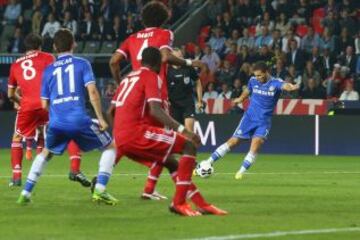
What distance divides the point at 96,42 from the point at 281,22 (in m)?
5.78

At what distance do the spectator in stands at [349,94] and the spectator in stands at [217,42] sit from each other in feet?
16.2

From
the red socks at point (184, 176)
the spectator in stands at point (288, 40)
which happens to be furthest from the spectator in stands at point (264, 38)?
the red socks at point (184, 176)

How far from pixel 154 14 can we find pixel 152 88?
6.83ft

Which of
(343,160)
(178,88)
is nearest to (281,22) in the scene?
(343,160)

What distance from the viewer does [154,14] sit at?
43.2ft

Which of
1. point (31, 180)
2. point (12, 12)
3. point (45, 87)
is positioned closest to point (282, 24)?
point (12, 12)

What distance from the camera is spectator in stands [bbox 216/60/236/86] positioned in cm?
2877

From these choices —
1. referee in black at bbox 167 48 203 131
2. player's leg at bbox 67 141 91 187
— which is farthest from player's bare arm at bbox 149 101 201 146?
referee in black at bbox 167 48 203 131

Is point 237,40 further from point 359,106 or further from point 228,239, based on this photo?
point 228,239

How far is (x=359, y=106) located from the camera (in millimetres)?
25672

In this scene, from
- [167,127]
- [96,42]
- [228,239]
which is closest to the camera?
[228,239]

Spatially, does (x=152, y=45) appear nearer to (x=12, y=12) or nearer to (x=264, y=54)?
(x=264, y=54)

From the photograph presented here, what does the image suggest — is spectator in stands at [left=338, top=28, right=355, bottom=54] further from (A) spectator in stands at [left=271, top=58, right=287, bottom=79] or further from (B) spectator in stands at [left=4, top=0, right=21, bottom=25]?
(B) spectator in stands at [left=4, top=0, right=21, bottom=25]

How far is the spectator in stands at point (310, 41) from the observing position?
28.3m
